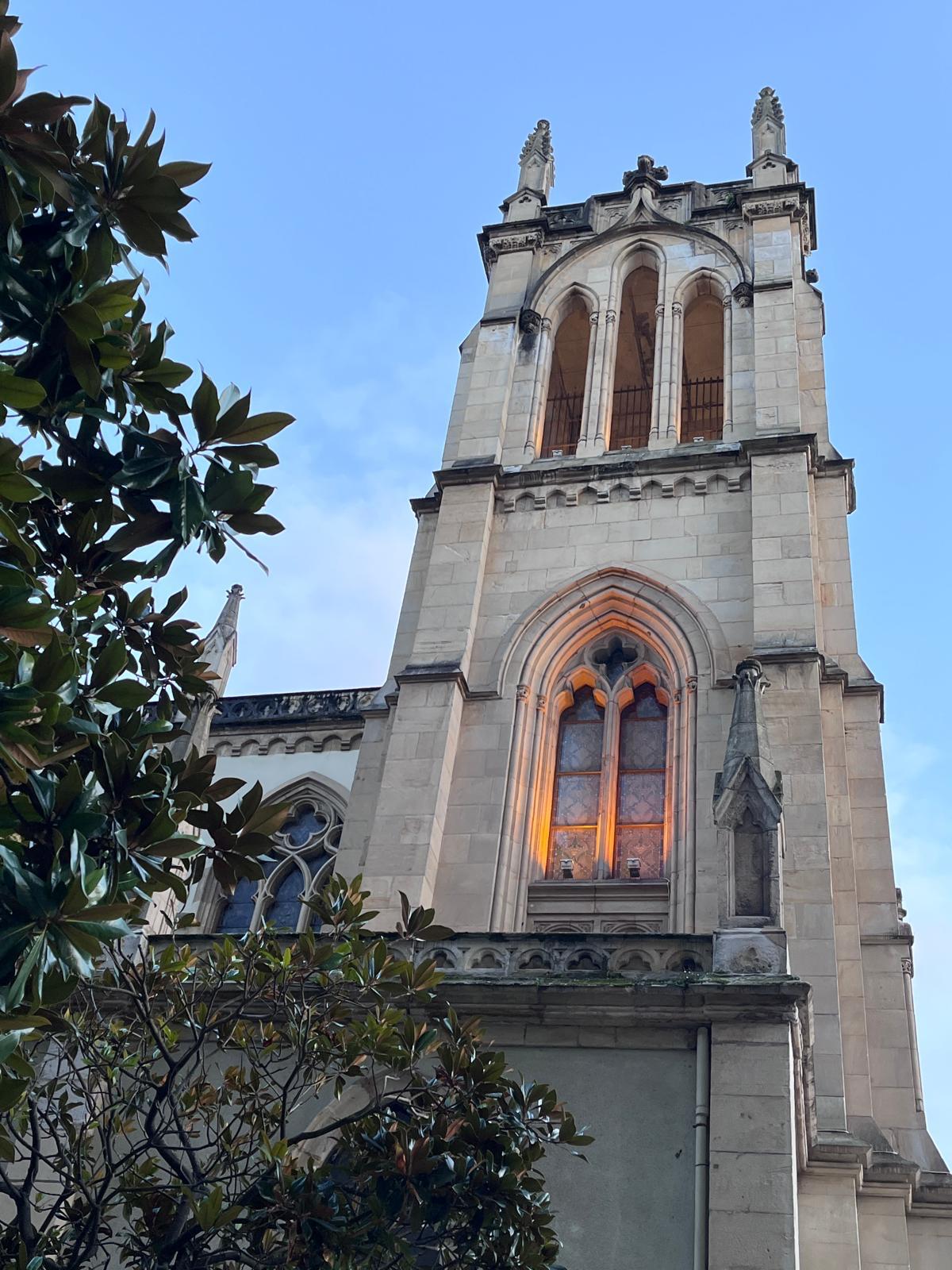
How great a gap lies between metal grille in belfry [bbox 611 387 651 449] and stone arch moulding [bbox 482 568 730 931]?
15.2 ft

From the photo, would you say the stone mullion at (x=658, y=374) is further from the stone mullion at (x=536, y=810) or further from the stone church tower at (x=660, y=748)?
the stone mullion at (x=536, y=810)

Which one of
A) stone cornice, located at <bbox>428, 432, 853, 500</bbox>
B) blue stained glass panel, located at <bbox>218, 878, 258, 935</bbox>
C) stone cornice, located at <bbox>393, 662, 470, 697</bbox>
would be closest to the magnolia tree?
stone cornice, located at <bbox>393, 662, 470, 697</bbox>

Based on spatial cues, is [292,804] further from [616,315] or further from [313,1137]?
[313,1137]

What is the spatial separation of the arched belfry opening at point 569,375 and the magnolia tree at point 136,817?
49.4ft

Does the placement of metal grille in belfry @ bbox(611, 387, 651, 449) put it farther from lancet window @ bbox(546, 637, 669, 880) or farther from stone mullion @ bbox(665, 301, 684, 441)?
lancet window @ bbox(546, 637, 669, 880)

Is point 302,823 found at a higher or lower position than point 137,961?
higher

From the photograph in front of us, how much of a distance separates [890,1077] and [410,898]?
551 cm

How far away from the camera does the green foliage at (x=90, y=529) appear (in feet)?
16.0

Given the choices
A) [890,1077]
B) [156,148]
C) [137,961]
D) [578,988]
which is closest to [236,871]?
[156,148]

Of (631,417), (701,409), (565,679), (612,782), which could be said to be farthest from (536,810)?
(701,409)

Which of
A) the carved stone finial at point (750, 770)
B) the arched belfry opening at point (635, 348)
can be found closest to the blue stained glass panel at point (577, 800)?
the carved stone finial at point (750, 770)

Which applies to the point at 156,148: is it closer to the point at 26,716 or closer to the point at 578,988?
the point at 26,716

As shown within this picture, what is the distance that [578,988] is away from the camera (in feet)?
34.4

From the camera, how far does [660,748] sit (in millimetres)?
16359
